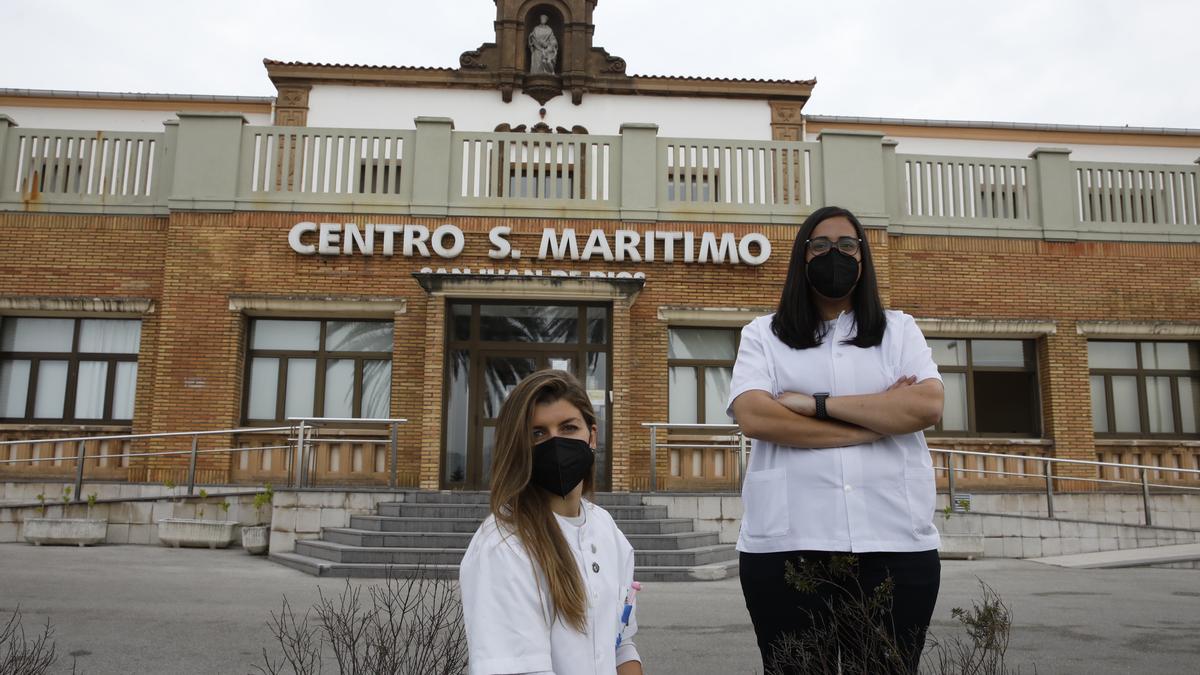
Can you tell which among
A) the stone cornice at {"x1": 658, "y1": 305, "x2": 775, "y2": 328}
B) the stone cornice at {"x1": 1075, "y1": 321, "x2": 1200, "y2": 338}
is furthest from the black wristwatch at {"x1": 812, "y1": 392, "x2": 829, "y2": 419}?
the stone cornice at {"x1": 1075, "y1": 321, "x2": 1200, "y2": 338}

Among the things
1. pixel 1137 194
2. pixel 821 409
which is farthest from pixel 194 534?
pixel 1137 194

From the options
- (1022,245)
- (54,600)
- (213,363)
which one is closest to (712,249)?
(1022,245)

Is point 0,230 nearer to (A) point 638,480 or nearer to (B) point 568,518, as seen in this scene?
(A) point 638,480

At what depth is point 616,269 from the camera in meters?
13.5

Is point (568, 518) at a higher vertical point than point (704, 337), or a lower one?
lower

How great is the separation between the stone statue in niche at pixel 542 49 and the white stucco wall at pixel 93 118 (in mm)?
5922

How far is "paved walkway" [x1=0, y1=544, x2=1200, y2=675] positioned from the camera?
535cm

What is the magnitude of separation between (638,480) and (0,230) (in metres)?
10.4

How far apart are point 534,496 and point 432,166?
39.4 ft

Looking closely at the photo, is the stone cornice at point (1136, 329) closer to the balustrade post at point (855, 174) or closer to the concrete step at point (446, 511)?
the balustrade post at point (855, 174)

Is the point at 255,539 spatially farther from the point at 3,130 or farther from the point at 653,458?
the point at 3,130

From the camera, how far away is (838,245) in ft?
8.63

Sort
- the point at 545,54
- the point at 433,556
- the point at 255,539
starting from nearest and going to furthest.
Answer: the point at 433,556, the point at 255,539, the point at 545,54

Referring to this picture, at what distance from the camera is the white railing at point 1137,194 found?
14.7 meters
